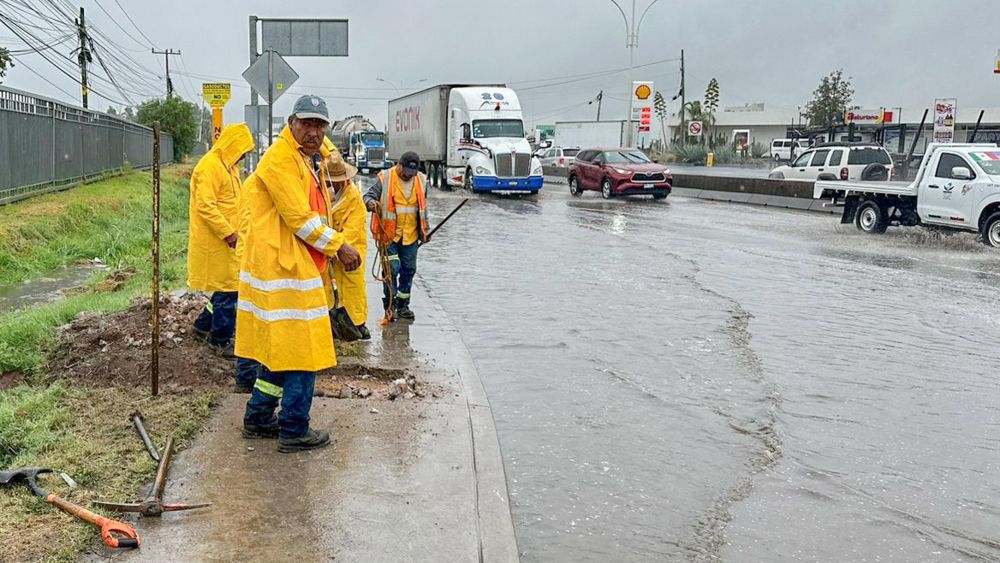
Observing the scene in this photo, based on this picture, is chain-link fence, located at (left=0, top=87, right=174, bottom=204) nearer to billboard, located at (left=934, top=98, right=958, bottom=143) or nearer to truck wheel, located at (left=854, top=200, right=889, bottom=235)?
truck wheel, located at (left=854, top=200, right=889, bottom=235)

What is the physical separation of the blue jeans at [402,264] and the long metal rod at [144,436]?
3.97 meters

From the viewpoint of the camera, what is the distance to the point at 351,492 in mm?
4461

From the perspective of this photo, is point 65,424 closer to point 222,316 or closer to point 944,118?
point 222,316

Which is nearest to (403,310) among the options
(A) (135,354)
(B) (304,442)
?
(A) (135,354)

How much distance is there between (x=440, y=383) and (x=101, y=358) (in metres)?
2.39

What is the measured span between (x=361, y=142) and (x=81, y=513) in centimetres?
5436

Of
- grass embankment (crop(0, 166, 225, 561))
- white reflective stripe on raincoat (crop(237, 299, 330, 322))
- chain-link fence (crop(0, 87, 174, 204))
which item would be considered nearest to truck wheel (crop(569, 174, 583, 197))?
chain-link fence (crop(0, 87, 174, 204))

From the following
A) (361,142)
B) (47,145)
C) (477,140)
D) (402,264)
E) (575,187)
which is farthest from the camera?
(361,142)

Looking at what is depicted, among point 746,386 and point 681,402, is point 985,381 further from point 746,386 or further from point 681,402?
point 681,402

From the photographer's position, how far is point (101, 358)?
6438mm

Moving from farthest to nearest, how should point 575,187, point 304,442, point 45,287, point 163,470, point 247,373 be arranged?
point 575,187 → point 45,287 → point 247,373 → point 304,442 → point 163,470

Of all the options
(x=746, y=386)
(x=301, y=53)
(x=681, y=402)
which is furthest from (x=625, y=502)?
(x=301, y=53)

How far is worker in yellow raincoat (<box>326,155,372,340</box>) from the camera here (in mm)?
6695

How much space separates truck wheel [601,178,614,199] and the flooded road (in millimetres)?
14391
